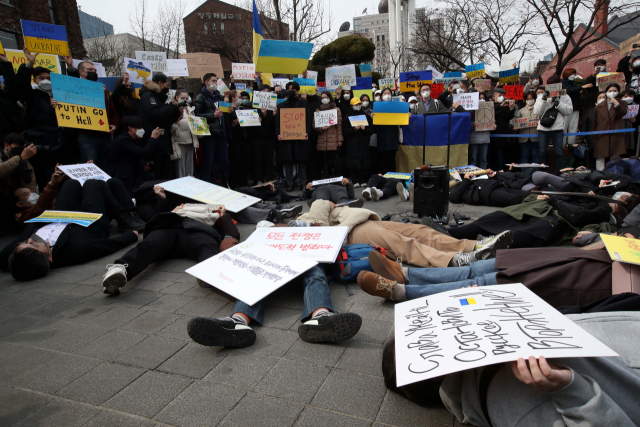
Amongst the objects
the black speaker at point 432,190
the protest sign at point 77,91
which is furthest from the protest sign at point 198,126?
the black speaker at point 432,190

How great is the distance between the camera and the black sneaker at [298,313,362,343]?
2.43m

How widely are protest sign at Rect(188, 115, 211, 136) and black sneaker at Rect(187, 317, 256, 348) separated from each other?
6.13 m

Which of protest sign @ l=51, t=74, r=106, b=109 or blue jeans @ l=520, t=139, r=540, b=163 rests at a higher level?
protest sign @ l=51, t=74, r=106, b=109

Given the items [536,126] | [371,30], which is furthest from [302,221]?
[371,30]

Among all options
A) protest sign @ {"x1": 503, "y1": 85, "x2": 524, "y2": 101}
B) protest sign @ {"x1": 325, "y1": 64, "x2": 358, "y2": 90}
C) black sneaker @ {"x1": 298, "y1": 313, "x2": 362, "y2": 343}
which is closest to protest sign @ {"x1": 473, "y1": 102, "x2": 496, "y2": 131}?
protest sign @ {"x1": 503, "y1": 85, "x2": 524, "y2": 101}

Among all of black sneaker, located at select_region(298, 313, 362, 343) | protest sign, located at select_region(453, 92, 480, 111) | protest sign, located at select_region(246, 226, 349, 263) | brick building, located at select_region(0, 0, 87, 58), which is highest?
brick building, located at select_region(0, 0, 87, 58)

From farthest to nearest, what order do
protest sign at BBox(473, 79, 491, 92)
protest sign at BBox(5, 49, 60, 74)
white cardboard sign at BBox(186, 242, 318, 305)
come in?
protest sign at BBox(473, 79, 491, 92)
protest sign at BBox(5, 49, 60, 74)
white cardboard sign at BBox(186, 242, 318, 305)

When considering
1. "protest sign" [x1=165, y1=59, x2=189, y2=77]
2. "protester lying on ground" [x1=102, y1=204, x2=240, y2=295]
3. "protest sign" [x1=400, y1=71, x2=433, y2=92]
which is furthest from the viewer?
"protest sign" [x1=400, y1=71, x2=433, y2=92]

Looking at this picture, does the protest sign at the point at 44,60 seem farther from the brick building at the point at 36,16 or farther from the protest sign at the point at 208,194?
the brick building at the point at 36,16

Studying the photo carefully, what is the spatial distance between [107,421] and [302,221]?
2.62 metres

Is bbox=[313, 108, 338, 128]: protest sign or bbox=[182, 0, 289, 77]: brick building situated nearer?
bbox=[313, 108, 338, 128]: protest sign

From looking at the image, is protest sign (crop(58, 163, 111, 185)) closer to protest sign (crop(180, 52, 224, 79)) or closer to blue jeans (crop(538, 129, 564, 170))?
protest sign (crop(180, 52, 224, 79))

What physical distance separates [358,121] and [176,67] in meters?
4.41

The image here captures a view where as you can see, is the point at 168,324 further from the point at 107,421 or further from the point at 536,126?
the point at 536,126
